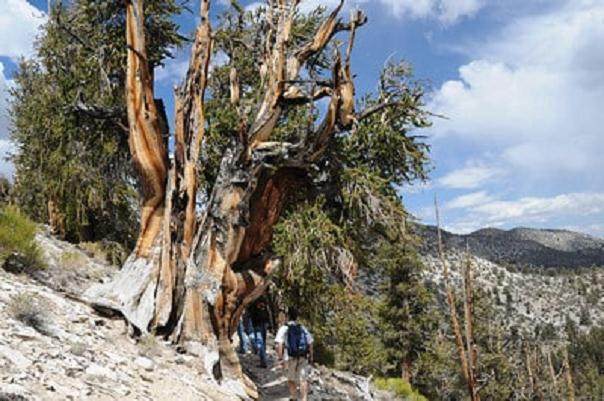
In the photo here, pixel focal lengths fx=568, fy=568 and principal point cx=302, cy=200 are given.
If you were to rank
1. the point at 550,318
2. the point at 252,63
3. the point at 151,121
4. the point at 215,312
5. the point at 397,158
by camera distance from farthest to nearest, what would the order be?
1. the point at 550,318
2. the point at 252,63
3. the point at 397,158
4. the point at 151,121
5. the point at 215,312

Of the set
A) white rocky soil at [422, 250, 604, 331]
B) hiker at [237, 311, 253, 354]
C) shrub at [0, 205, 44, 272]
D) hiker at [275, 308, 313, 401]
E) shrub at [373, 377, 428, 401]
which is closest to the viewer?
shrub at [0, 205, 44, 272]

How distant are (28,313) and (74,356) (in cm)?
79

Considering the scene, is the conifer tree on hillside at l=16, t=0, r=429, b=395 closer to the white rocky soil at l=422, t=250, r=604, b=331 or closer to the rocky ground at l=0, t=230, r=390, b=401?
the rocky ground at l=0, t=230, r=390, b=401

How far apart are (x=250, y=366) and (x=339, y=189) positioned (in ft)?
12.5

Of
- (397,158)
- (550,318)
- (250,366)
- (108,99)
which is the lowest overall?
(550,318)

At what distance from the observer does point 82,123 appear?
33.1 ft

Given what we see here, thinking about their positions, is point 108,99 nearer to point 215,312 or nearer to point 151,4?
point 151,4

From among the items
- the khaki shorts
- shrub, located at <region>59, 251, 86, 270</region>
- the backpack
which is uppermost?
shrub, located at <region>59, 251, 86, 270</region>

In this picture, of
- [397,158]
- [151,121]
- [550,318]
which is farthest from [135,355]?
[550,318]

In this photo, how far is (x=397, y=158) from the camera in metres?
9.59

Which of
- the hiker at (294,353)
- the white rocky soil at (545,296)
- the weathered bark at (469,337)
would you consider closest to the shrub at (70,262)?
the hiker at (294,353)

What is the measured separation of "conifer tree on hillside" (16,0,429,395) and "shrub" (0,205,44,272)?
957 millimetres

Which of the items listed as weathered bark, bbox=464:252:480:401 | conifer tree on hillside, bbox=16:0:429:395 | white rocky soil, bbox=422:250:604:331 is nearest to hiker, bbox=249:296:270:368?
conifer tree on hillside, bbox=16:0:429:395

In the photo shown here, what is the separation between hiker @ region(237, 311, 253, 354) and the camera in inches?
431
